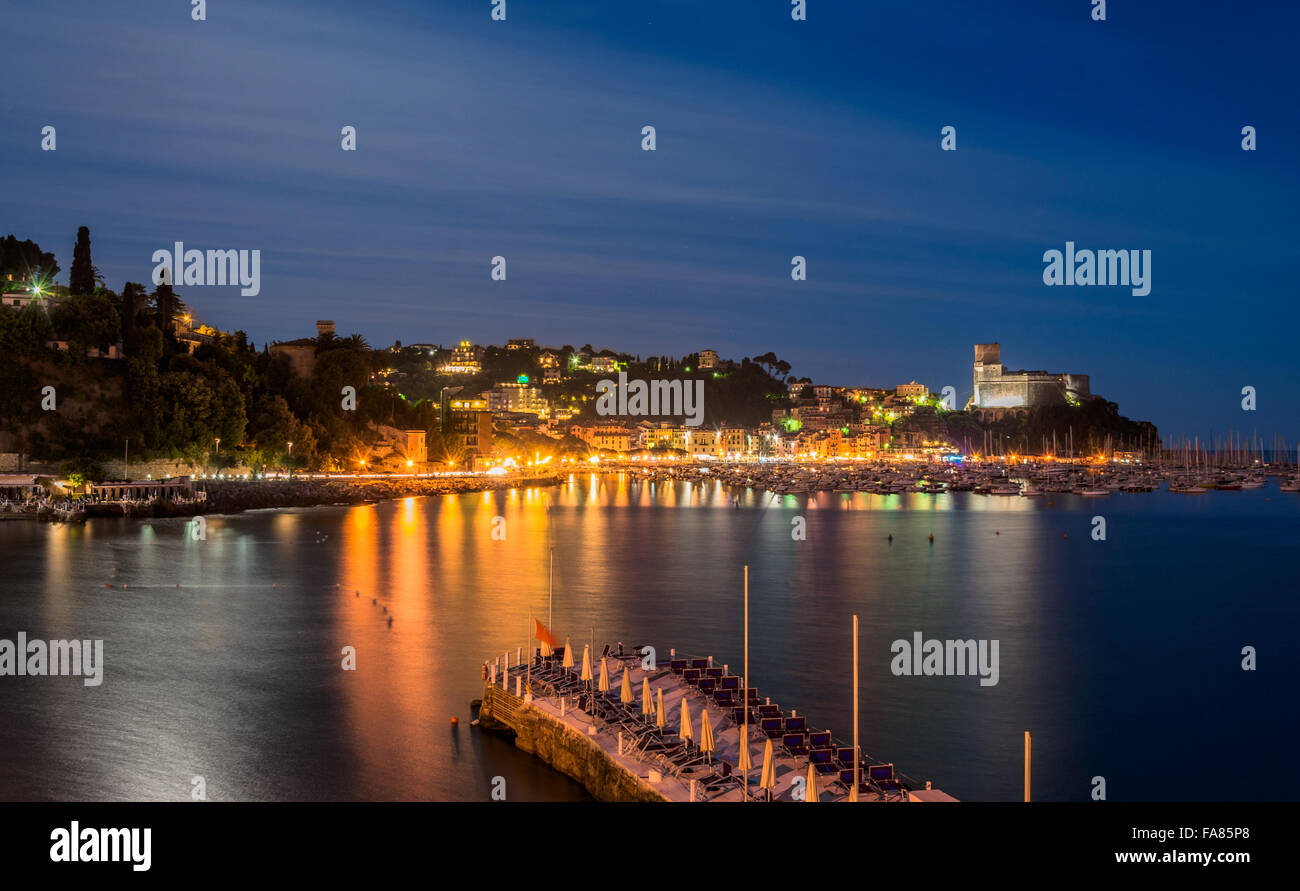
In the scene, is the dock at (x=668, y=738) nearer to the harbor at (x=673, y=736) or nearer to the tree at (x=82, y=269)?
the harbor at (x=673, y=736)

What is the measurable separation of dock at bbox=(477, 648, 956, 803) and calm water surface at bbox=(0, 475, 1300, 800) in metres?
0.56

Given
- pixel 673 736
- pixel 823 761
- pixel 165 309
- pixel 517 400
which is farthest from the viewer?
pixel 517 400

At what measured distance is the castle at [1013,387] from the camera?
143000 mm

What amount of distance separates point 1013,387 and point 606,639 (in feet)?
442

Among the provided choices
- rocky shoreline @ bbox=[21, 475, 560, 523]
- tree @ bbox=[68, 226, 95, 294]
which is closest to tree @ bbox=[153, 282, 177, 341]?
tree @ bbox=[68, 226, 95, 294]

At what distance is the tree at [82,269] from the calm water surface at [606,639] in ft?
69.9

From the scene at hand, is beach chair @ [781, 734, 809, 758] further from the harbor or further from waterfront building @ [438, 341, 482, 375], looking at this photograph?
waterfront building @ [438, 341, 482, 375]

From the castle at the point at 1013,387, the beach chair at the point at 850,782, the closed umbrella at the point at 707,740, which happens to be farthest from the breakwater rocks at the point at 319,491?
the castle at the point at 1013,387

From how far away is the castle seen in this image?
469ft

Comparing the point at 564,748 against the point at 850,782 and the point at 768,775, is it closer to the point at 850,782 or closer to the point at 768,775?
the point at 768,775

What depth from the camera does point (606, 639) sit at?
2312cm

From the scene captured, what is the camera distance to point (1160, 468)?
109 meters

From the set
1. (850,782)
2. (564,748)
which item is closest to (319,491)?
(564,748)
